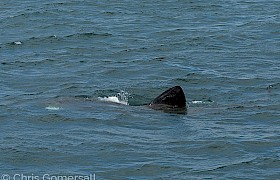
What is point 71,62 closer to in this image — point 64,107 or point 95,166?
point 64,107

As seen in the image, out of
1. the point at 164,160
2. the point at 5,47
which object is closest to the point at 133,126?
the point at 164,160

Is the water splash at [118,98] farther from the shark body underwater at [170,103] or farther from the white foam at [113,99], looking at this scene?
the shark body underwater at [170,103]

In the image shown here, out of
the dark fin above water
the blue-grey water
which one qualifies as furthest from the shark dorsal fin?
the blue-grey water

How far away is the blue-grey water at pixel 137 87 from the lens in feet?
50.2

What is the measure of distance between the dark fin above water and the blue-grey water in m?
0.25

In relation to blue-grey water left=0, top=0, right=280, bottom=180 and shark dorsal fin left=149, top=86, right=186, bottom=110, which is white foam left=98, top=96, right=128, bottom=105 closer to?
blue-grey water left=0, top=0, right=280, bottom=180

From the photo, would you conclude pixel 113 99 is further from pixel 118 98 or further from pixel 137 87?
pixel 137 87

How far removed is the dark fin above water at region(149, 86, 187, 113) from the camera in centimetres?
1892

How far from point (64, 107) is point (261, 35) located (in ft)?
34.4

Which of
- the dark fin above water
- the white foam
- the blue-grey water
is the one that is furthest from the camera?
the white foam

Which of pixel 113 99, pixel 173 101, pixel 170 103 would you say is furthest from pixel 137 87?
pixel 173 101

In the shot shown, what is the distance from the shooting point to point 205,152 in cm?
1587

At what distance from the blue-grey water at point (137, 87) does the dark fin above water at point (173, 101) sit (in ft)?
0.81

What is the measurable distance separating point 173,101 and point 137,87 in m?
2.61
